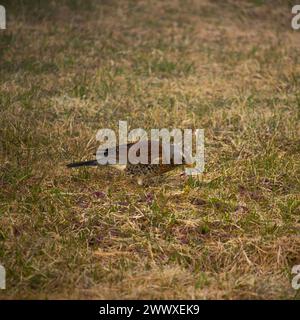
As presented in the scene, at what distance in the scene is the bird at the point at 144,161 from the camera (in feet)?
17.1

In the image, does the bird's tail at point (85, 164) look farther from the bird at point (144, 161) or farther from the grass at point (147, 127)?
the grass at point (147, 127)

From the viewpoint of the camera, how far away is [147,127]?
639cm

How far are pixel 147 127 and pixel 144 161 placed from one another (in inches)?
47.0

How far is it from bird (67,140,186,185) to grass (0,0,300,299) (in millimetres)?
117

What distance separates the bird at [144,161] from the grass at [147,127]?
0.38 feet

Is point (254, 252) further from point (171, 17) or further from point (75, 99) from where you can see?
point (171, 17)

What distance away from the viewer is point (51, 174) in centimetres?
532

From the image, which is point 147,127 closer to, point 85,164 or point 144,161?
point 144,161

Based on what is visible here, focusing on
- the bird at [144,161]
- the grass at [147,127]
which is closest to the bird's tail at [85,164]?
the bird at [144,161]

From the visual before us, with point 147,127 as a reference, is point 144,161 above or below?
below

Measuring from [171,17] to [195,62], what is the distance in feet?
6.68

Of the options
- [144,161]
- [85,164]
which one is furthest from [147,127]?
[85,164]

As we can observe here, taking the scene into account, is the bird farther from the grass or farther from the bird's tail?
the grass

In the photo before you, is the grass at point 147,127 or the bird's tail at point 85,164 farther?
the bird's tail at point 85,164
